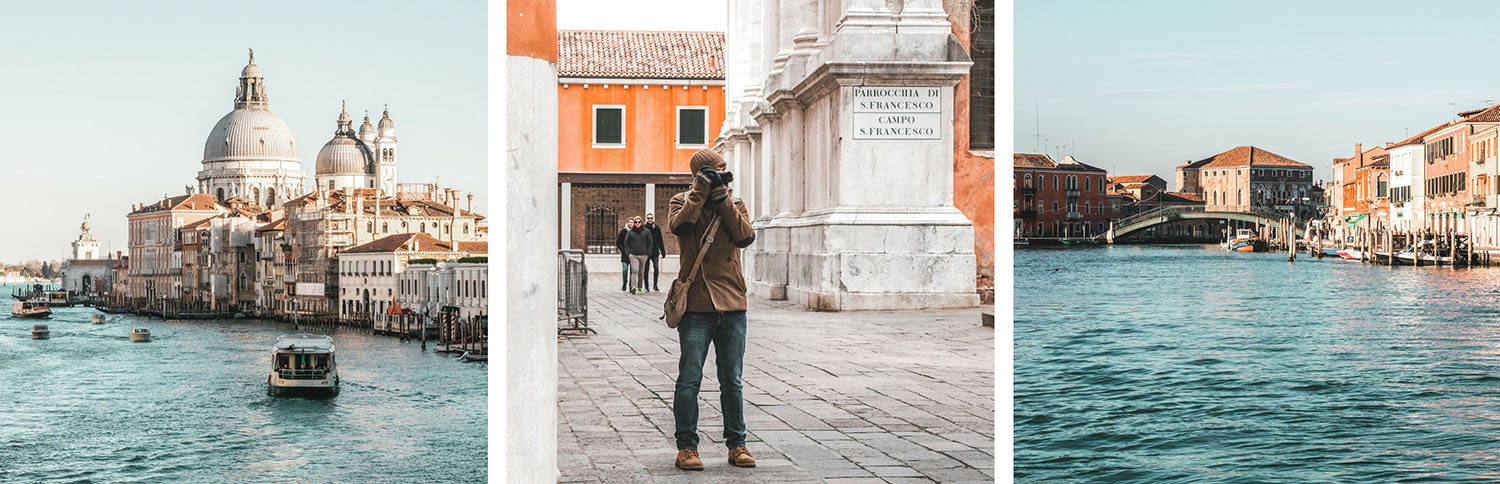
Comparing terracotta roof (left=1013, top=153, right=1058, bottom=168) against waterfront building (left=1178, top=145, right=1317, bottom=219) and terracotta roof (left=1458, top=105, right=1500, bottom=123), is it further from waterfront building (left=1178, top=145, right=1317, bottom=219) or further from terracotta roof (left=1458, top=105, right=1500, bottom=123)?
waterfront building (left=1178, top=145, right=1317, bottom=219)

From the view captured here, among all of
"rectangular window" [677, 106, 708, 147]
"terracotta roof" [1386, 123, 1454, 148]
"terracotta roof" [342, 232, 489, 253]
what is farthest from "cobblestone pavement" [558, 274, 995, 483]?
"terracotta roof" [1386, 123, 1454, 148]

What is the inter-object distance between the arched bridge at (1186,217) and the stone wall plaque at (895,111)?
37.9m

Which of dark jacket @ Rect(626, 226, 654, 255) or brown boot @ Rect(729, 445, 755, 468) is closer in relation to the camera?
brown boot @ Rect(729, 445, 755, 468)

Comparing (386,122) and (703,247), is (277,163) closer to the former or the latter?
(386,122)

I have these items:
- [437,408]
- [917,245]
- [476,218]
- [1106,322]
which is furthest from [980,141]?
[437,408]

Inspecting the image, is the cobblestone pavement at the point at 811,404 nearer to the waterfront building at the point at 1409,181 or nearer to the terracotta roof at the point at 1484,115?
the terracotta roof at the point at 1484,115

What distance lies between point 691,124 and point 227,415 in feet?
93.0

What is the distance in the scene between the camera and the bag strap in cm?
306

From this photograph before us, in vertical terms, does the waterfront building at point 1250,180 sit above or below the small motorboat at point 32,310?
above

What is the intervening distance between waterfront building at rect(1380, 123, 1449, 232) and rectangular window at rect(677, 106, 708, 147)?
28779 millimetres

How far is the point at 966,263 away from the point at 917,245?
0.91 ft

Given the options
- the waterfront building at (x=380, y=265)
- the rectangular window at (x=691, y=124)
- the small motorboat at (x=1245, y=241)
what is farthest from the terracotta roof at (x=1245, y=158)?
the rectangular window at (x=691, y=124)

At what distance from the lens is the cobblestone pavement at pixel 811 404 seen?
3146 mm

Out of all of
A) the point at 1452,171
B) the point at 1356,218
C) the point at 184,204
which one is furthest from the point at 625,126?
the point at 1356,218
